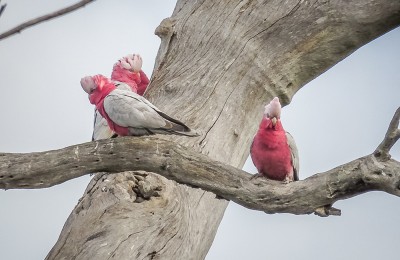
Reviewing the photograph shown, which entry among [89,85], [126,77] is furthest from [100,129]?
[89,85]

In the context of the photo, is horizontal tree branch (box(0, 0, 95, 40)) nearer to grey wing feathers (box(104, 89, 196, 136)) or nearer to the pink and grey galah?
grey wing feathers (box(104, 89, 196, 136))

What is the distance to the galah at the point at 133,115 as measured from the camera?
4.81 m

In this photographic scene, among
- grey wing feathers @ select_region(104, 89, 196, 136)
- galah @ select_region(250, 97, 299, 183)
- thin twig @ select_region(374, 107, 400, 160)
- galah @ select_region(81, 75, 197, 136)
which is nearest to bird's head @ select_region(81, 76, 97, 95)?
galah @ select_region(81, 75, 197, 136)

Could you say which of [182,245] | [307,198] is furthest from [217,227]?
[307,198]

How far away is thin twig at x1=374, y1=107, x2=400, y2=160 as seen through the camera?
11.3 feet

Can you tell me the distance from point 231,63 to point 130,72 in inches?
44.2

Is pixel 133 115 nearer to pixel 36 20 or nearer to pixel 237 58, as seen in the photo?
pixel 237 58

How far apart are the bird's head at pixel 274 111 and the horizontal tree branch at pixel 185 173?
3.66 feet

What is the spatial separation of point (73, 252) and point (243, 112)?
1967 mm

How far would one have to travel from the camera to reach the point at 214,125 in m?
5.77

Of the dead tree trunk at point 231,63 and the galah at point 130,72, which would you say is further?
the galah at point 130,72

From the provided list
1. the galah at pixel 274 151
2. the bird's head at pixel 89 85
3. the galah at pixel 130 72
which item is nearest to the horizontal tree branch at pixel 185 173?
the galah at pixel 274 151

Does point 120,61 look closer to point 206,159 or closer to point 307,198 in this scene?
point 206,159

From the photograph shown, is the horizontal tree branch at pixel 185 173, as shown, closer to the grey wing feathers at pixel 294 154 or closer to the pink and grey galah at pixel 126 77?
the grey wing feathers at pixel 294 154
